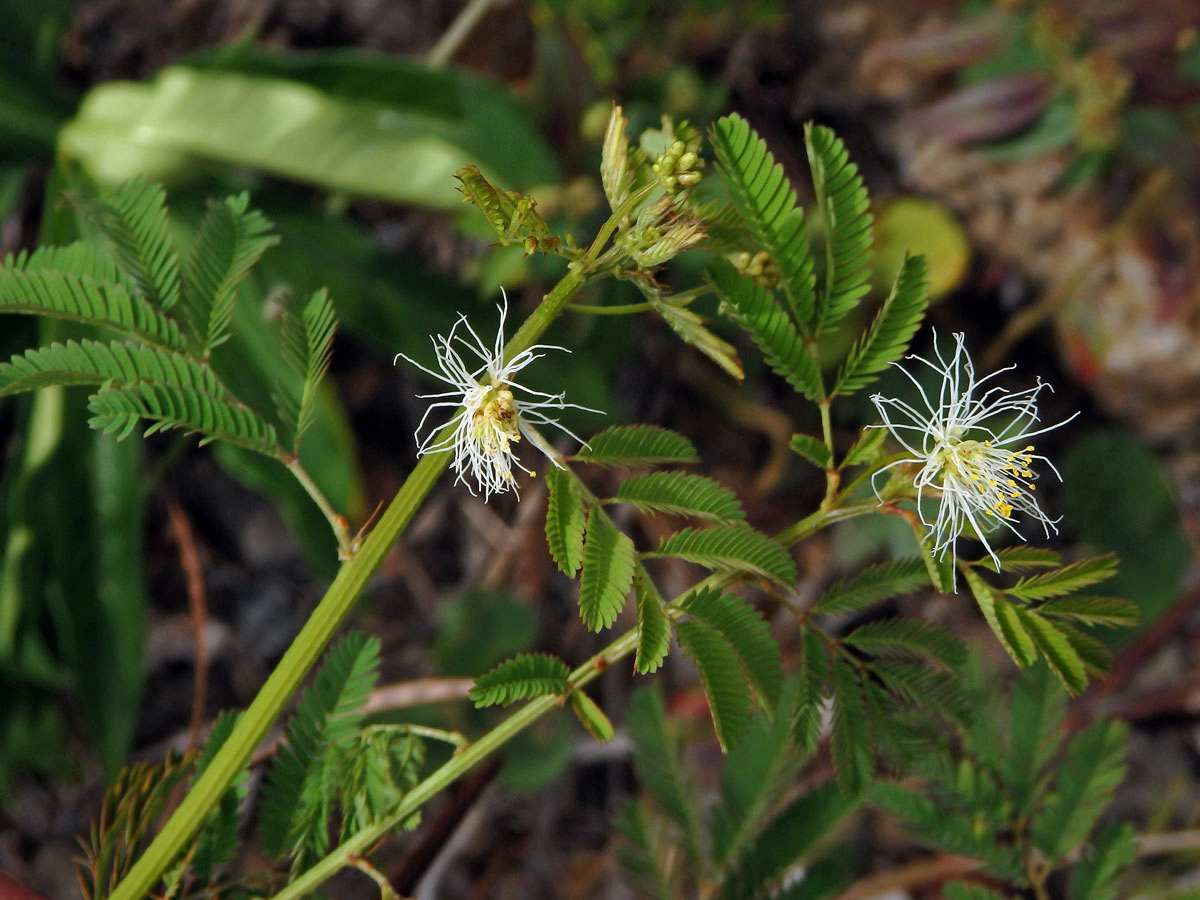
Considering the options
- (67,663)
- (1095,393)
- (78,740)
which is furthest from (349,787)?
(1095,393)

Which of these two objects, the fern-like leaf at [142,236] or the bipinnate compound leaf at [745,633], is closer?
the bipinnate compound leaf at [745,633]

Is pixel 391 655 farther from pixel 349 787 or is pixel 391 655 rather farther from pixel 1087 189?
pixel 1087 189

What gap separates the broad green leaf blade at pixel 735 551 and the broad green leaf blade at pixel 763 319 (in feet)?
0.41

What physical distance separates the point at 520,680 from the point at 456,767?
76mm

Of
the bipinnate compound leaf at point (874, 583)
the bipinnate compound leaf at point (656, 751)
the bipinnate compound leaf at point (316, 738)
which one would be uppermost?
the bipinnate compound leaf at point (874, 583)

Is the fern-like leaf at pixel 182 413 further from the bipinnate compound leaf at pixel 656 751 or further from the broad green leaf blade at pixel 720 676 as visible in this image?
the bipinnate compound leaf at pixel 656 751

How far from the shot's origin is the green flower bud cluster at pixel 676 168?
56 centimetres

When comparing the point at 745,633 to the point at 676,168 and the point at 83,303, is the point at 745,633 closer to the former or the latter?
the point at 676,168

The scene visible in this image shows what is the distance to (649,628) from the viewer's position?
0.62 metres

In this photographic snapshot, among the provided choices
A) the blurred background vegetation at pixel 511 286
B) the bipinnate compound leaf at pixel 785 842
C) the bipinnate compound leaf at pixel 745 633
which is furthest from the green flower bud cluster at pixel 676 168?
the blurred background vegetation at pixel 511 286

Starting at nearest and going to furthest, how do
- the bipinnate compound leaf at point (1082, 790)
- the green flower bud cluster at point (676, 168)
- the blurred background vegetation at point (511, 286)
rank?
the green flower bud cluster at point (676, 168) → the bipinnate compound leaf at point (1082, 790) → the blurred background vegetation at point (511, 286)

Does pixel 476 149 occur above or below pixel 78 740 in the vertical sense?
above

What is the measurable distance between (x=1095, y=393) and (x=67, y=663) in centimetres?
218

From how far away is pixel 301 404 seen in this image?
28.5 inches
